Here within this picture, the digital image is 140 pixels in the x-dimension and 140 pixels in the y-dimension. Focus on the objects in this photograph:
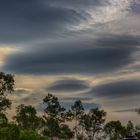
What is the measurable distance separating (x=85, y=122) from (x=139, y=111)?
37.6ft

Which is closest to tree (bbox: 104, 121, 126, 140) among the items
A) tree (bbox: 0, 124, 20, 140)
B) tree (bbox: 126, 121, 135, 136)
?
tree (bbox: 126, 121, 135, 136)

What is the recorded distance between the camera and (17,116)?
94375 millimetres

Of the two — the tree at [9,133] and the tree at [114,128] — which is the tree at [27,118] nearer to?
the tree at [114,128]

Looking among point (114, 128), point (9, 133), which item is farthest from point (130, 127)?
point (9, 133)

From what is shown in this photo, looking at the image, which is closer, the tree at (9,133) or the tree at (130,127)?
the tree at (9,133)

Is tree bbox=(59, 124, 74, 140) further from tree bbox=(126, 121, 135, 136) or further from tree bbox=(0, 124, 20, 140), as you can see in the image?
tree bbox=(0, 124, 20, 140)

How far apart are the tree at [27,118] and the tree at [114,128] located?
1481cm

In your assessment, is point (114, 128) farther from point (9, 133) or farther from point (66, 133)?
point (9, 133)

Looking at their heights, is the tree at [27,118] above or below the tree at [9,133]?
above

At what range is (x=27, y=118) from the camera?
93.5m

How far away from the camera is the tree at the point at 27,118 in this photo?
9256 cm

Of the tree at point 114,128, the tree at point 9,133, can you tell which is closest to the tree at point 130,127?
the tree at point 114,128

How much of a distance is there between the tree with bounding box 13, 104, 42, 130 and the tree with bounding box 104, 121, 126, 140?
14.8 m

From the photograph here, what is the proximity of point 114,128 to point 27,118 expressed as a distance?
1893 cm
